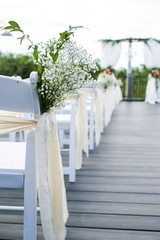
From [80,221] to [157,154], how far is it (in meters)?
1.96

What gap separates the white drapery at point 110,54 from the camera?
11836mm

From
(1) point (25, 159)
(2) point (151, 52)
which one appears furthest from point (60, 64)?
(2) point (151, 52)

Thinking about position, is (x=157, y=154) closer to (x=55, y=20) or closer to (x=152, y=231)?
(x=152, y=231)

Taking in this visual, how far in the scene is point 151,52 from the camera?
11.9 m

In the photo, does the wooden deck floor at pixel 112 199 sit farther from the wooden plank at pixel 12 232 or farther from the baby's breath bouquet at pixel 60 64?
the baby's breath bouquet at pixel 60 64

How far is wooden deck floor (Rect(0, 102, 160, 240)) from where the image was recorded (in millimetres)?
1705

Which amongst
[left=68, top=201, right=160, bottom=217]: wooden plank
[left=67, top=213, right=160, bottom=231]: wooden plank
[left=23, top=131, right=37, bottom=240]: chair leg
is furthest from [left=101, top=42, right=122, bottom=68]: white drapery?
[left=23, top=131, right=37, bottom=240]: chair leg

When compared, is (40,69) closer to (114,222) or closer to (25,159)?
(25,159)

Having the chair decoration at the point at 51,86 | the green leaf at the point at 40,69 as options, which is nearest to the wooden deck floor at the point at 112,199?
the chair decoration at the point at 51,86

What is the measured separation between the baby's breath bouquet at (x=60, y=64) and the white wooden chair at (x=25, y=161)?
5 centimetres

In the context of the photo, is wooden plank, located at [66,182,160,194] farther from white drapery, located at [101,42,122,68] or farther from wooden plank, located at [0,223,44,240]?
white drapery, located at [101,42,122,68]

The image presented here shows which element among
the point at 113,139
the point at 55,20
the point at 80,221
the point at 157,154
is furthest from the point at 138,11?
the point at 80,221

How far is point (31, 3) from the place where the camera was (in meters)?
11.0

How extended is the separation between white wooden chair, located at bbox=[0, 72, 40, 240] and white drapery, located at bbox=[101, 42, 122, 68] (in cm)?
1066
